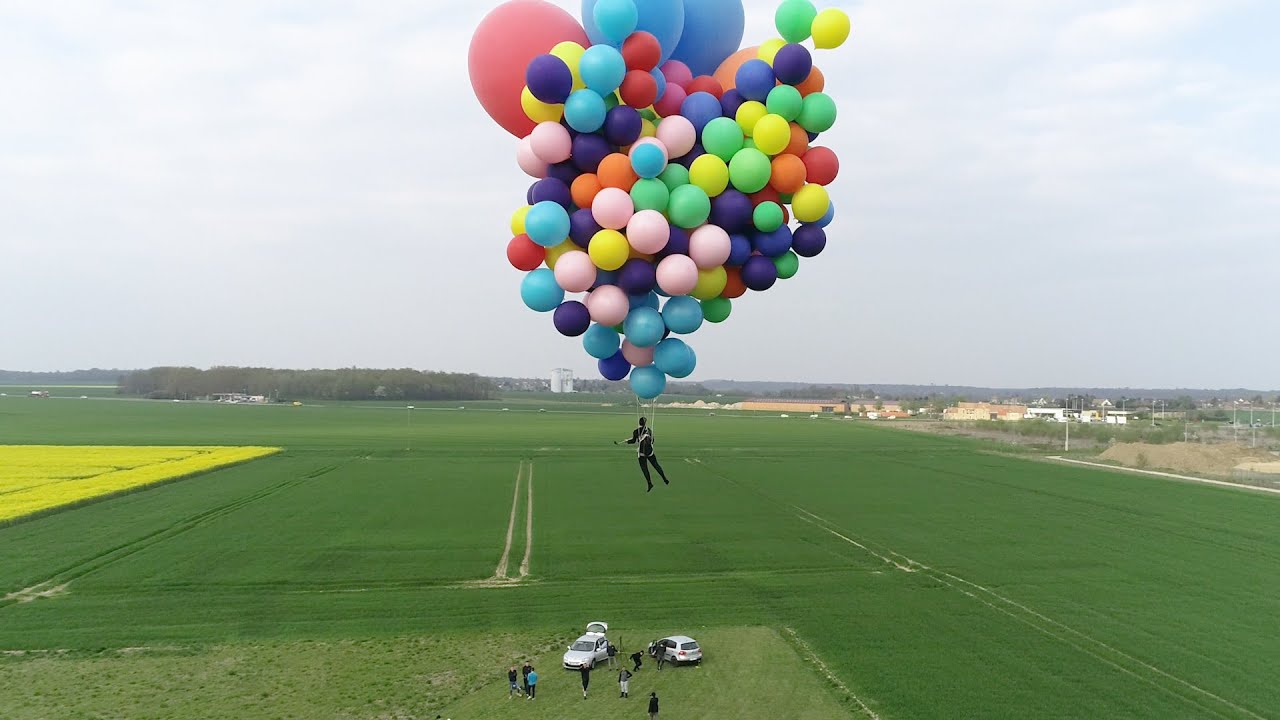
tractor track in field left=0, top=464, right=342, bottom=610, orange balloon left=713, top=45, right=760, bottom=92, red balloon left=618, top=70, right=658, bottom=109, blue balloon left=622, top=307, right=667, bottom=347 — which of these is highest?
orange balloon left=713, top=45, right=760, bottom=92

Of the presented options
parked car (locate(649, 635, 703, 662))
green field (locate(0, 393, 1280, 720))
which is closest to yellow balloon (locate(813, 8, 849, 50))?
green field (locate(0, 393, 1280, 720))

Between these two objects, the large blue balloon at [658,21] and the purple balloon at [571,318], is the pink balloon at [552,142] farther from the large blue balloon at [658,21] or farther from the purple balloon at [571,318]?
the purple balloon at [571,318]

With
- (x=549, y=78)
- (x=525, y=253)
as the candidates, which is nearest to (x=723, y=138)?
(x=549, y=78)

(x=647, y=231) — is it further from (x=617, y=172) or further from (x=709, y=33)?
(x=709, y=33)

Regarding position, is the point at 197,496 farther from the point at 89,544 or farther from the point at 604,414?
the point at 604,414

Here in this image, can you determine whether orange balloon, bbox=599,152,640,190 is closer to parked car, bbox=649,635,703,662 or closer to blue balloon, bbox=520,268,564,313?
blue balloon, bbox=520,268,564,313

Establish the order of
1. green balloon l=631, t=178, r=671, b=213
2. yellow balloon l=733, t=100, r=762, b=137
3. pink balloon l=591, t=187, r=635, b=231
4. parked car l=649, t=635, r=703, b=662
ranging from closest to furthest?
1. pink balloon l=591, t=187, r=635, b=231
2. green balloon l=631, t=178, r=671, b=213
3. yellow balloon l=733, t=100, r=762, b=137
4. parked car l=649, t=635, r=703, b=662
